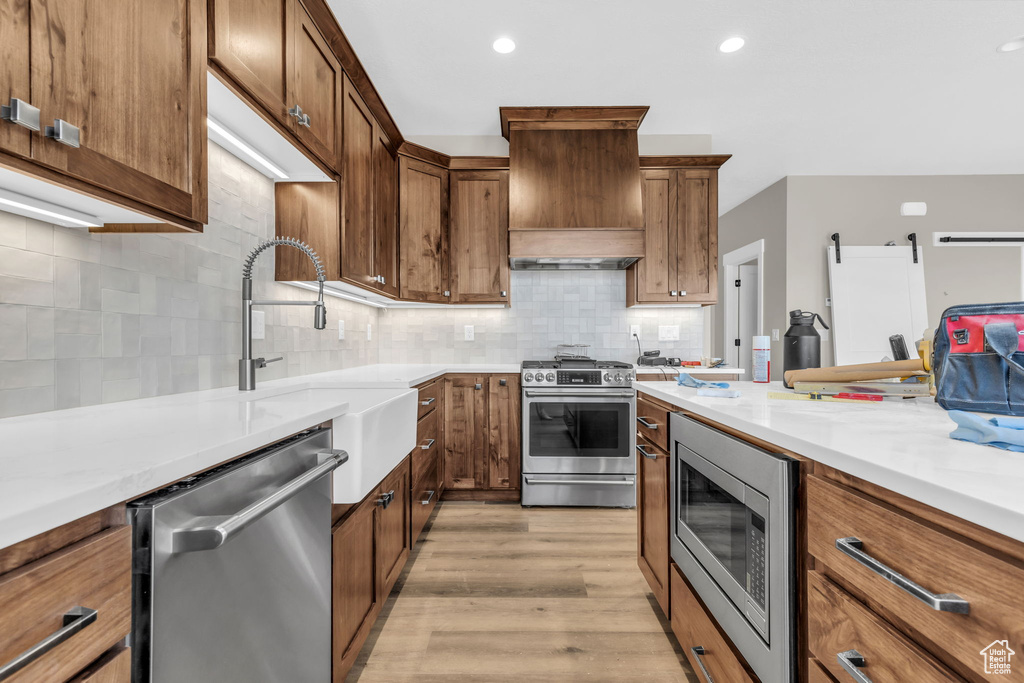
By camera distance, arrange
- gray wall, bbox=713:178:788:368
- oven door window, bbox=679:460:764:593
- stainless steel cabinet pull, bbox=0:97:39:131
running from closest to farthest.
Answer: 1. stainless steel cabinet pull, bbox=0:97:39:131
2. oven door window, bbox=679:460:764:593
3. gray wall, bbox=713:178:788:368

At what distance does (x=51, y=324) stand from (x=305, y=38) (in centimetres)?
134

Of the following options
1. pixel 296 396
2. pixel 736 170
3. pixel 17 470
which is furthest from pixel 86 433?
pixel 736 170

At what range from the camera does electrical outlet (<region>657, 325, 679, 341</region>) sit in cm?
358

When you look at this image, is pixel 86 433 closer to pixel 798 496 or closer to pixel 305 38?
pixel 798 496

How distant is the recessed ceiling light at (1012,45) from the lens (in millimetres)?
2364

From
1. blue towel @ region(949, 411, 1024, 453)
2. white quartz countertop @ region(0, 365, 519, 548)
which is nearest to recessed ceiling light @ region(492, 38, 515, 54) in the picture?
white quartz countertop @ region(0, 365, 519, 548)

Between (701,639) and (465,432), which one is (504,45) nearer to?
(465,432)

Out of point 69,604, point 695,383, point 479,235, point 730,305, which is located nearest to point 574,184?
point 479,235

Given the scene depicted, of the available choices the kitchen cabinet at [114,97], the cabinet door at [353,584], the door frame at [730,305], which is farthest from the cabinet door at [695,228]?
the kitchen cabinet at [114,97]

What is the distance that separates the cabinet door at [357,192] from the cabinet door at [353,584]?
3.89ft

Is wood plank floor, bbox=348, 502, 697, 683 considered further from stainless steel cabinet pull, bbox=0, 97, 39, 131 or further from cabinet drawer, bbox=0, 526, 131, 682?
stainless steel cabinet pull, bbox=0, 97, 39, 131

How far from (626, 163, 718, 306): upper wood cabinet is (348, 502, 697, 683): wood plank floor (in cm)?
174

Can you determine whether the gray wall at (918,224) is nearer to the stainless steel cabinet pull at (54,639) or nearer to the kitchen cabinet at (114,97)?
the kitchen cabinet at (114,97)

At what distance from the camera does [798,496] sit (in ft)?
2.78
